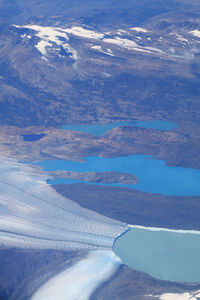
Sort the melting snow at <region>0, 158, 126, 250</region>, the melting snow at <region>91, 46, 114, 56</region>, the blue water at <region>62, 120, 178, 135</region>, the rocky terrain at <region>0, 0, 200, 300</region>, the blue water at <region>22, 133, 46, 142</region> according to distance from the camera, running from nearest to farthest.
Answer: the rocky terrain at <region>0, 0, 200, 300</region>
the melting snow at <region>0, 158, 126, 250</region>
the blue water at <region>22, 133, 46, 142</region>
the blue water at <region>62, 120, 178, 135</region>
the melting snow at <region>91, 46, 114, 56</region>

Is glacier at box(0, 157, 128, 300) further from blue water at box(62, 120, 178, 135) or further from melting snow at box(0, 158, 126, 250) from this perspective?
blue water at box(62, 120, 178, 135)

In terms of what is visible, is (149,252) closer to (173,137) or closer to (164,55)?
(173,137)

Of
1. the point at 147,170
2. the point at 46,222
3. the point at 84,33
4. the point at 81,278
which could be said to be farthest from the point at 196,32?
the point at 81,278

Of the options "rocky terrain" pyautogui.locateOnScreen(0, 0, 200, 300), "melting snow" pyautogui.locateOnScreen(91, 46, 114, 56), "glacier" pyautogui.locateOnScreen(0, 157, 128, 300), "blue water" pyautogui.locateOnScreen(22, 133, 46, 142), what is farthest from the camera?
"melting snow" pyautogui.locateOnScreen(91, 46, 114, 56)

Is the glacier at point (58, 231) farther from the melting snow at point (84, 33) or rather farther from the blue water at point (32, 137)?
the melting snow at point (84, 33)

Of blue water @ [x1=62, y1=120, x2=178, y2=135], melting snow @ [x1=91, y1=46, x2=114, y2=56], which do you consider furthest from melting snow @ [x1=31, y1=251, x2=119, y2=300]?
melting snow @ [x1=91, y1=46, x2=114, y2=56]

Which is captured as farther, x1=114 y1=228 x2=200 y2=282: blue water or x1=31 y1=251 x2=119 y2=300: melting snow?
x1=114 y1=228 x2=200 y2=282: blue water
